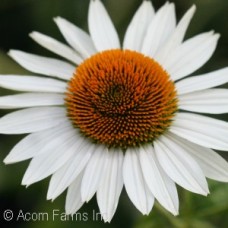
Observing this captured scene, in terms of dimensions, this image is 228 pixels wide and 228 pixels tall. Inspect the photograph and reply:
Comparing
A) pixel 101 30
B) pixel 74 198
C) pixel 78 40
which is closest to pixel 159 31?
pixel 101 30

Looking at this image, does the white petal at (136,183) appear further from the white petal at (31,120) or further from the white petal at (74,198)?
the white petal at (31,120)

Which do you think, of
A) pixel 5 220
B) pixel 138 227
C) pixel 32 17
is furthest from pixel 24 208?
pixel 32 17

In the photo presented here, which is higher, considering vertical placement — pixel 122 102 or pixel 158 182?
pixel 122 102

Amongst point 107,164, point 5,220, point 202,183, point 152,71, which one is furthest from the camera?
point 5,220

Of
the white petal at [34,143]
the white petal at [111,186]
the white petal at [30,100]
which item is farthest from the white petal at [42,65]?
the white petal at [111,186]

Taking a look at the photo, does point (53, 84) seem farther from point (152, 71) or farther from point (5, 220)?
point (5, 220)
